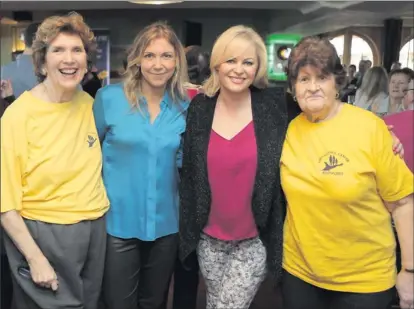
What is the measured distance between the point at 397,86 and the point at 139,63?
131 cm

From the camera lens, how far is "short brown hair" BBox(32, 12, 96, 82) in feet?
5.02

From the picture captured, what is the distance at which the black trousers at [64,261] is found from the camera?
61.0 inches

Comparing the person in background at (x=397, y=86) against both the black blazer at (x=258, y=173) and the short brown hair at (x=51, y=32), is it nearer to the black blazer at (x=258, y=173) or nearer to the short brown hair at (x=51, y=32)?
the black blazer at (x=258, y=173)

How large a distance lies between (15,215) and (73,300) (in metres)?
0.37

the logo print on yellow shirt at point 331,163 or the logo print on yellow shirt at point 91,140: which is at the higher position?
the logo print on yellow shirt at point 91,140

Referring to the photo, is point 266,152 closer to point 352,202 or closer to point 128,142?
point 352,202

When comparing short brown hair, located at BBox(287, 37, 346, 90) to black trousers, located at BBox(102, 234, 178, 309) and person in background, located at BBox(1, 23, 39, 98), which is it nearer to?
black trousers, located at BBox(102, 234, 178, 309)

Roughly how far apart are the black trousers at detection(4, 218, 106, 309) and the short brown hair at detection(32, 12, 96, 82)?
1.65 ft

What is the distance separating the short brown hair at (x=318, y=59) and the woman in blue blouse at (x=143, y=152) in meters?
0.46

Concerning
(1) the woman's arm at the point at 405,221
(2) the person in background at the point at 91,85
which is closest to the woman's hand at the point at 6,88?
(2) the person in background at the point at 91,85

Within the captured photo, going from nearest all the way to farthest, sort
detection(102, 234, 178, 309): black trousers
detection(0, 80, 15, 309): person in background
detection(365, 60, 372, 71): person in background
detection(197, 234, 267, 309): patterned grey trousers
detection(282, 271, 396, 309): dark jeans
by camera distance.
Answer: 1. detection(282, 271, 396, 309): dark jeans
2. detection(197, 234, 267, 309): patterned grey trousers
3. detection(102, 234, 178, 309): black trousers
4. detection(0, 80, 15, 309): person in background
5. detection(365, 60, 372, 71): person in background

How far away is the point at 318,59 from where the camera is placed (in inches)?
56.7

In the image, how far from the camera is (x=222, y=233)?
5.35 ft

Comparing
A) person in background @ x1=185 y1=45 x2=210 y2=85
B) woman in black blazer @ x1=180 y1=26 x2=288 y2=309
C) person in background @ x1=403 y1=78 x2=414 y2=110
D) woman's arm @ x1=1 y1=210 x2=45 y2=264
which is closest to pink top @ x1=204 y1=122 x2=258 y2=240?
woman in black blazer @ x1=180 y1=26 x2=288 y2=309
